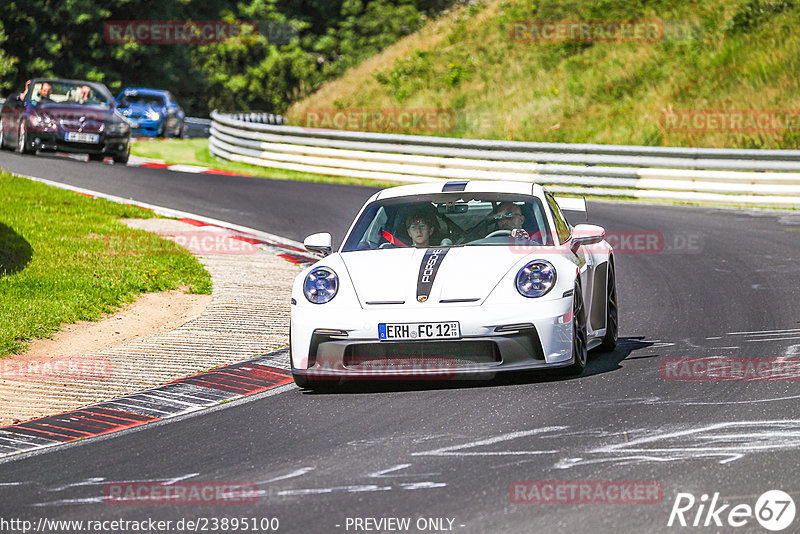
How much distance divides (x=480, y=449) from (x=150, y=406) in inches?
103

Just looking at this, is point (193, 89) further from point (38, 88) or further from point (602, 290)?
point (602, 290)

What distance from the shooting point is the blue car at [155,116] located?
33.9m

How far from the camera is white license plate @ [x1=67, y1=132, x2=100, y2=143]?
77.2ft

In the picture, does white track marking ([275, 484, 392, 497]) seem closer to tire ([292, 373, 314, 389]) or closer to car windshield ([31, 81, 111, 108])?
tire ([292, 373, 314, 389])

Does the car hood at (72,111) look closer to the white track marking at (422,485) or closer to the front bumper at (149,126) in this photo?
the front bumper at (149,126)

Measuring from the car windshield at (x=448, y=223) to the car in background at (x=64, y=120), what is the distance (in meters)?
16.0

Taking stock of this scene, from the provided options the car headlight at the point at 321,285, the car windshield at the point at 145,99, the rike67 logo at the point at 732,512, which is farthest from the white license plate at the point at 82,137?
the rike67 logo at the point at 732,512

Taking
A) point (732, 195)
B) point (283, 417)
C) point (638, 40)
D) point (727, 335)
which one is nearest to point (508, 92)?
point (638, 40)

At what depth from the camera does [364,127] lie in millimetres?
29500

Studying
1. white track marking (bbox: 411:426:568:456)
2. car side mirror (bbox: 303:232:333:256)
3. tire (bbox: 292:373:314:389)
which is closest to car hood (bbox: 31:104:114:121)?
car side mirror (bbox: 303:232:333:256)

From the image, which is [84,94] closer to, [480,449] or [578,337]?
[578,337]

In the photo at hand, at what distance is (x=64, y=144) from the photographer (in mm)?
23641

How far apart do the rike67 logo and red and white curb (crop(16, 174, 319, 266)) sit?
9168 mm

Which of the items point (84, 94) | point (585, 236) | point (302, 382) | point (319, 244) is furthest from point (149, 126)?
point (302, 382)
